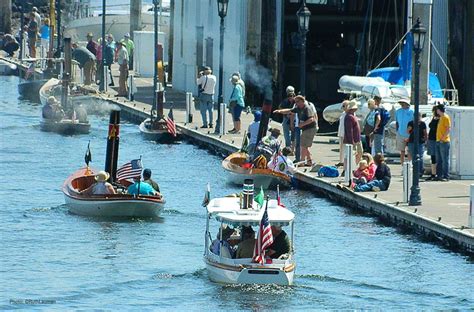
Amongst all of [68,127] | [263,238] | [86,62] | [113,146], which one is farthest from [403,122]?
[86,62]

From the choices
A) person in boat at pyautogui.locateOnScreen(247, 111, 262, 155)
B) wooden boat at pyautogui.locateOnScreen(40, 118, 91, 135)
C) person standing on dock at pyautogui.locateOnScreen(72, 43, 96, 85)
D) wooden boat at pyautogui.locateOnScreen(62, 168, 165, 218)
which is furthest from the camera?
person standing on dock at pyautogui.locateOnScreen(72, 43, 96, 85)

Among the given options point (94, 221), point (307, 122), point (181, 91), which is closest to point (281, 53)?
point (181, 91)

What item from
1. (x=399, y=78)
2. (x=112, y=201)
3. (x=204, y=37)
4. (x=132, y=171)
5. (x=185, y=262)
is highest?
(x=204, y=37)

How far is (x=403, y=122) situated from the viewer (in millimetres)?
42312

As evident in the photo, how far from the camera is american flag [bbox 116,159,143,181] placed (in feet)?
127

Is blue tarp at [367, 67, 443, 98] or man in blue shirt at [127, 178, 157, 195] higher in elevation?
blue tarp at [367, 67, 443, 98]

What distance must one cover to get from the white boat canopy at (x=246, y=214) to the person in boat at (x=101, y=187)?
23.3ft

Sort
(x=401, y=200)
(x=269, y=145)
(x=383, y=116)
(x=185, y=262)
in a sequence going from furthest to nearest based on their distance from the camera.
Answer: (x=383, y=116), (x=269, y=145), (x=401, y=200), (x=185, y=262)

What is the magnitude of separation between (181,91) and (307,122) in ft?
77.1

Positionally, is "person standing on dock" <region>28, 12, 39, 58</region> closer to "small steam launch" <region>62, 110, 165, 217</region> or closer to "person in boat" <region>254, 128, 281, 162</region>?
"person in boat" <region>254, 128, 281, 162</region>

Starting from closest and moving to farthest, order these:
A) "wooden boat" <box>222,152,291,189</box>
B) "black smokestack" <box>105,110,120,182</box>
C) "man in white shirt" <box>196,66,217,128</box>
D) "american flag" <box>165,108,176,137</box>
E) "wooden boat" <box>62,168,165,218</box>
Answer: "wooden boat" <box>62,168,165,218</box>, "black smokestack" <box>105,110,120,182</box>, "wooden boat" <box>222,152,291,189</box>, "man in white shirt" <box>196,66,217,128</box>, "american flag" <box>165,108,176,137</box>

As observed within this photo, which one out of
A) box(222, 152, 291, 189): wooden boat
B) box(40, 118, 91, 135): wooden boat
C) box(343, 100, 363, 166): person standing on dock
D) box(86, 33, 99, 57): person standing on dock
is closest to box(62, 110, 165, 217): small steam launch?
box(222, 152, 291, 189): wooden boat

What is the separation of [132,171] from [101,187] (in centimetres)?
108

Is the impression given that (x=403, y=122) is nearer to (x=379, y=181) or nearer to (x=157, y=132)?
(x=379, y=181)
